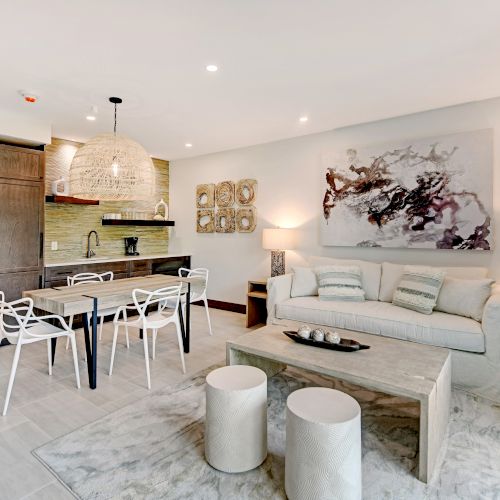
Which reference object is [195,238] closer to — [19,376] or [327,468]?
[19,376]

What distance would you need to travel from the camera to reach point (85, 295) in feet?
8.83

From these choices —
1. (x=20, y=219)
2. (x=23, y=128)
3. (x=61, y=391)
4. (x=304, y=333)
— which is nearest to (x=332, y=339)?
(x=304, y=333)

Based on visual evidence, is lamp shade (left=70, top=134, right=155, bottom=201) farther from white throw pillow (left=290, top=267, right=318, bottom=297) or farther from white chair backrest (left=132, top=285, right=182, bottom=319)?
white throw pillow (left=290, top=267, right=318, bottom=297)

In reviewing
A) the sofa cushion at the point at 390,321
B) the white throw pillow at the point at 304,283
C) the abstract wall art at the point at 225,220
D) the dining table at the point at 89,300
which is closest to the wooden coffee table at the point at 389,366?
the sofa cushion at the point at 390,321

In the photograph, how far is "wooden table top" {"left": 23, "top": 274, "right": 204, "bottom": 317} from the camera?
2488 millimetres

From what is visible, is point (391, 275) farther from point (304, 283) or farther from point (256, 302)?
point (256, 302)

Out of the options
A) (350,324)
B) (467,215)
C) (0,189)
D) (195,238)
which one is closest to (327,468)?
(350,324)

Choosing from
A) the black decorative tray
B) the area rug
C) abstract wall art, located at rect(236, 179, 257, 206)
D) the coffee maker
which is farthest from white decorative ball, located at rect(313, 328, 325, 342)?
the coffee maker

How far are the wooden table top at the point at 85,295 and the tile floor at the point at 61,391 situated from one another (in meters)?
0.62

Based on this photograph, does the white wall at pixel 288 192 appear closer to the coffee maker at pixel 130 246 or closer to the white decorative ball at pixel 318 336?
the coffee maker at pixel 130 246

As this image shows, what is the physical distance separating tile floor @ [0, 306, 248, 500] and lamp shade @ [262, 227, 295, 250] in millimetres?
1183

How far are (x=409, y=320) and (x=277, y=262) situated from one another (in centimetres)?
200

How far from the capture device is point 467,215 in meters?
3.37

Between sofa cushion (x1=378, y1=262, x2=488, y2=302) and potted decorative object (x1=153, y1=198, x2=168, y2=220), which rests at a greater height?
potted decorative object (x1=153, y1=198, x2=168, y2=220)
